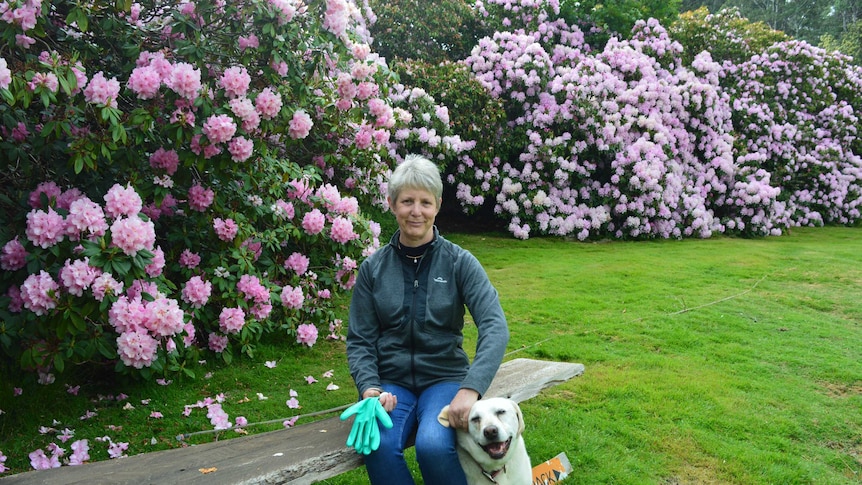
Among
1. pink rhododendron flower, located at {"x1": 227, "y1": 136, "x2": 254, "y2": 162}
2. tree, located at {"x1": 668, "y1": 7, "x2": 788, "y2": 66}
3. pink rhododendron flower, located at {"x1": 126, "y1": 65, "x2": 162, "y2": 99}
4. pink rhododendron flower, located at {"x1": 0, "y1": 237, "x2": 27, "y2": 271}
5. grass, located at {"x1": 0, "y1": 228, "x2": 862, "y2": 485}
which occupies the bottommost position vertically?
grass, located at {"x1": 0, "y1": 228, "x2": 862, "y2": 485}

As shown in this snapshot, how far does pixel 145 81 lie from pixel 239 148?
0.58 m

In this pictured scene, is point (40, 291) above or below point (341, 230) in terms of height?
below

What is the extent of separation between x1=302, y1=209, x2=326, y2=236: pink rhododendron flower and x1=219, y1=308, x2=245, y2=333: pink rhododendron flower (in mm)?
784

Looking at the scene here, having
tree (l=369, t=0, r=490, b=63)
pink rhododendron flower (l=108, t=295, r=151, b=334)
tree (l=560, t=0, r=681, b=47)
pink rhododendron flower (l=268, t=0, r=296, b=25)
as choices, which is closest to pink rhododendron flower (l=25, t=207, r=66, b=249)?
pink rhododendron flower (l=108, t=295, r=151, b=334)

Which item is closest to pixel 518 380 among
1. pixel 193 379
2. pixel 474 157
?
pixel 193 379

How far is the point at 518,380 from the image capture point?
3.09 metres

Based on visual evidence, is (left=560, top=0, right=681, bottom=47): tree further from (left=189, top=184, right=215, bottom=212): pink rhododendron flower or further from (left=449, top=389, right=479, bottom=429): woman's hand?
(left=449, top=389, right=479, bottom=429): woman's hand

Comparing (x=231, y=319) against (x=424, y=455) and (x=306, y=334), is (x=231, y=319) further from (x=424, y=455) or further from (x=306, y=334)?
(x=424, y=455)

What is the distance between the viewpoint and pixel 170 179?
3758 millimetres

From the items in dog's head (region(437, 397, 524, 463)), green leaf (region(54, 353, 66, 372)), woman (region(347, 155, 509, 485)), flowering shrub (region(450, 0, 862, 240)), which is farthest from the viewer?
flowering shrub (region(450, 0, 862, 240))

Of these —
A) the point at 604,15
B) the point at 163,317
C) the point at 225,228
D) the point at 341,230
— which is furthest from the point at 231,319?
the point at 604,15

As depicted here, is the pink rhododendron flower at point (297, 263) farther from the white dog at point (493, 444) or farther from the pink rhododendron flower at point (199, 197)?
the white dog at point (493, 444)

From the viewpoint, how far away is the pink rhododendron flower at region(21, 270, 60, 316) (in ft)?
9.88

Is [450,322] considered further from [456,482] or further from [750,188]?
[750,188]
